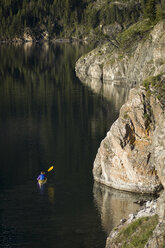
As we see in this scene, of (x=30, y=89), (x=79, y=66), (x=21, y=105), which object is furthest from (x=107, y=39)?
(x=21, y=105)

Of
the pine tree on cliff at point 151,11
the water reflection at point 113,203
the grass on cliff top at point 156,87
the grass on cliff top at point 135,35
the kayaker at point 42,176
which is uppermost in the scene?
the pine tree on cliff at point 151,11

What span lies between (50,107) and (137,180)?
195ft

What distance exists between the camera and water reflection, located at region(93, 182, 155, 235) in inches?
2383

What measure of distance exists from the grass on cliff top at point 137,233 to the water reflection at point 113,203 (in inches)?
431

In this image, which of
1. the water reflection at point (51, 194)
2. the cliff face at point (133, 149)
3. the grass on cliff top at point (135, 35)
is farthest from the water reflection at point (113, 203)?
the grass on cliff top at point (135, 35)

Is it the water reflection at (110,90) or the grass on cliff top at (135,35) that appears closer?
the water reflection at (110,90)

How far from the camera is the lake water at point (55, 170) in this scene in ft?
190

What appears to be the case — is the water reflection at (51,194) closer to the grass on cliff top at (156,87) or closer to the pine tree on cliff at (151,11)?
the grass on cliff top at (156,87)

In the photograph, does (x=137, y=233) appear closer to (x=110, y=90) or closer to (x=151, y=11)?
(x=110, y=90)

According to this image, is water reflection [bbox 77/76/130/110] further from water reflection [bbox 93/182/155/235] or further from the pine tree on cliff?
water reflection [bbox 93/182/155/235]

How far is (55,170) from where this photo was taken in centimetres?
7706

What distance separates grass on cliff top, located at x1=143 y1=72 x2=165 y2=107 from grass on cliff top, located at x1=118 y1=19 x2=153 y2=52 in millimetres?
89260

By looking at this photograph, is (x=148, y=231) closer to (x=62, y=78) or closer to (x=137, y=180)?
(x=137, y=180)

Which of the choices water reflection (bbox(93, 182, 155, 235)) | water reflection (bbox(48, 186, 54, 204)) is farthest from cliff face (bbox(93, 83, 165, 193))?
water reflection (bbox(48, 186, 54, 204))
